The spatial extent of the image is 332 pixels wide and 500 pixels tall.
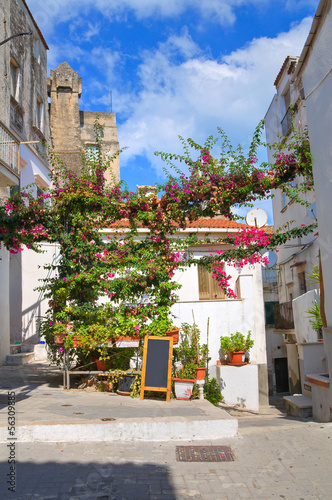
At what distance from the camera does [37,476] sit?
4.35 m

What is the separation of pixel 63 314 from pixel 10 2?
39.2ft

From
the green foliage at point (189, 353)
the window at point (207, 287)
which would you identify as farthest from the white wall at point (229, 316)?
the window at point (207, 287)

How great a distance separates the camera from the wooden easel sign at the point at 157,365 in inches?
301

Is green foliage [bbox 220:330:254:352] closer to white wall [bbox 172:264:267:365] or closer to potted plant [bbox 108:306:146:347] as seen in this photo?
white wall [bbox 172:264:267:365]

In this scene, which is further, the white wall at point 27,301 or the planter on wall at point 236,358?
the white wall at point 27,301

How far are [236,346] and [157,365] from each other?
4781 millimetres

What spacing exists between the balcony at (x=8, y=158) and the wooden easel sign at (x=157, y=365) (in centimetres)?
491

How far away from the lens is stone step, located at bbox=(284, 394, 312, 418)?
8.30 m

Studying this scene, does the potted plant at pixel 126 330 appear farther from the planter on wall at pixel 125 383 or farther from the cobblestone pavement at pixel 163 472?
the cobblestone pavement at pixel 163 472

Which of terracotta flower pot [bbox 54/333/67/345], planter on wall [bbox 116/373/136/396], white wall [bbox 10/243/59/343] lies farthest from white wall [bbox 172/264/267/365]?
white wall [bbox 10/243/59/343]

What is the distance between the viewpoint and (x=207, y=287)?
46.5 feet

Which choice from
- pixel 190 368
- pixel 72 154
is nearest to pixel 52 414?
pixel 190 368

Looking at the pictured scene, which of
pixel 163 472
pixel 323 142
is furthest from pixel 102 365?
pixel 323 142

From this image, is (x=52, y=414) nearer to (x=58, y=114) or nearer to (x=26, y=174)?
(x=26, y=174)
